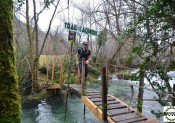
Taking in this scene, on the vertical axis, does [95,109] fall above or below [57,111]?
above

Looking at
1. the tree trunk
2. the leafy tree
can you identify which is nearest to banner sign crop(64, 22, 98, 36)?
the leafy tree

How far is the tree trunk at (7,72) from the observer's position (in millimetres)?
2938

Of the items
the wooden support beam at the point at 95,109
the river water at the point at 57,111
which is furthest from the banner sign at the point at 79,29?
the river water at the point at 57,111

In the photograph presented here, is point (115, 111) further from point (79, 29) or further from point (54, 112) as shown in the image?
point (54, 112)

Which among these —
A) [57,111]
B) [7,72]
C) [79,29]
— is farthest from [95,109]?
[57,111]

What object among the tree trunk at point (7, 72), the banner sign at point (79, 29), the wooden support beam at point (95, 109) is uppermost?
the banner sign at point (79, 29)

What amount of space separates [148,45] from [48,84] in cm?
1018

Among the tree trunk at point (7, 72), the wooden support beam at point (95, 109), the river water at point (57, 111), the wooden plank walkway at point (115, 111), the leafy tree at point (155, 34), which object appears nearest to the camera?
the leafy tree at point (155, 34)

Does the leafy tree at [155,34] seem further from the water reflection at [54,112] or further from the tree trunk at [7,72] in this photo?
the water reflection at [54,112]

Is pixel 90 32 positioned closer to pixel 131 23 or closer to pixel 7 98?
pixel 131 23

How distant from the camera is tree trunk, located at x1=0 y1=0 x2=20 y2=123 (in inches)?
116

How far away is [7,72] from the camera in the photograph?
9.89 feet

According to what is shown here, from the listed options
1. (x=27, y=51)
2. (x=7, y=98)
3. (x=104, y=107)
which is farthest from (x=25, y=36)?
(x=7, y=98)

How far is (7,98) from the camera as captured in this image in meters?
3.01
